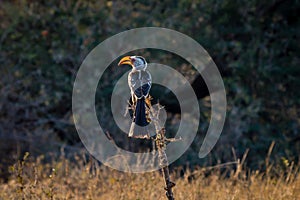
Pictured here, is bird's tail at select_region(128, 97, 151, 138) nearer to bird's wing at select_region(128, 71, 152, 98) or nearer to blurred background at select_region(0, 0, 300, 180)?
bird's wing at select_region(128, 71, 152, 98)

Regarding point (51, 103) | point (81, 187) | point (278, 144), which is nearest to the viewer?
point (81, 187)

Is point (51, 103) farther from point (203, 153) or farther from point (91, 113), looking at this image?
point (203, 153)

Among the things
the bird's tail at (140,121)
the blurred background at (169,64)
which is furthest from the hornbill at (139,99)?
the blurred background at (169,64)

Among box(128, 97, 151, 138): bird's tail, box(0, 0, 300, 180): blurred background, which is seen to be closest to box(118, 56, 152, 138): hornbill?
box(128, 97, 151, 138): bird's tail

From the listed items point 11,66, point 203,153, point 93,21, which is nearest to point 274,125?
point 203,153

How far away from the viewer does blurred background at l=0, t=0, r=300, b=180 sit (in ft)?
26.3

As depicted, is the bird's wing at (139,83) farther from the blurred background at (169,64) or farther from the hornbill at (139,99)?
the blurred background at (169,64)

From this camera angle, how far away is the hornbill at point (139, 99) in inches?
122

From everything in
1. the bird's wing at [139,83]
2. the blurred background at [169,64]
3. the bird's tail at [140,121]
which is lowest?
the bird's tail at [140,121]

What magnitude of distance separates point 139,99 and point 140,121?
138mm

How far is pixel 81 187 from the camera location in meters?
5.63

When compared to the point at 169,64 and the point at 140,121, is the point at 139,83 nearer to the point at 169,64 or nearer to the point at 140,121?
Answer: the point at 140,121

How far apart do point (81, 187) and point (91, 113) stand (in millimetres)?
2732

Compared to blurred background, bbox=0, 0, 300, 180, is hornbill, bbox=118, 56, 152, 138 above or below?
below
